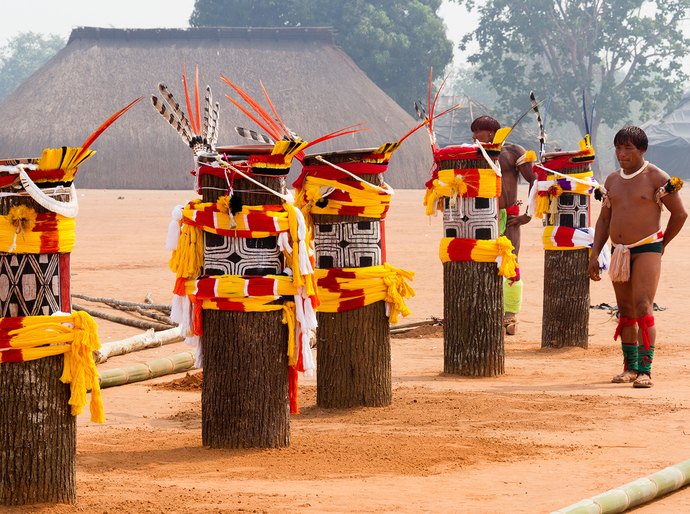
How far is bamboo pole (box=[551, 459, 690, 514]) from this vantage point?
476 centimetres

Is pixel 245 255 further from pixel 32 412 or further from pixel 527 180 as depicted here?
pixel 527 180

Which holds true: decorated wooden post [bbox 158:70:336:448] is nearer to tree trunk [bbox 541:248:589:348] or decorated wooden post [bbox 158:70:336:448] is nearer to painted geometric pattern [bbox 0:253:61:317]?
painted geometric pattern [bbox 0:253:61:317]

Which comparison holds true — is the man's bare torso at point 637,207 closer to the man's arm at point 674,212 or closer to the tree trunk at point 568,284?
the man's arm at point 674,212

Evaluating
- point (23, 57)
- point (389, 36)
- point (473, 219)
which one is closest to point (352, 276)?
point (473, 219)

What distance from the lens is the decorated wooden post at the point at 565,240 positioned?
33.6 ft

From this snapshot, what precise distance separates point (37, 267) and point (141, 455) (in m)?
1.51

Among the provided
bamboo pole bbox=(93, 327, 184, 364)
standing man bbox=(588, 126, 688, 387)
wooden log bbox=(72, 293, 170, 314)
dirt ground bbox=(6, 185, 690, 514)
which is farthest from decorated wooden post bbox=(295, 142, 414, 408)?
wooden log bbox=(72, 293, 170, 314)

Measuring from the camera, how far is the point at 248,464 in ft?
19.2

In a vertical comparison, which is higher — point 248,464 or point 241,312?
point 241,312

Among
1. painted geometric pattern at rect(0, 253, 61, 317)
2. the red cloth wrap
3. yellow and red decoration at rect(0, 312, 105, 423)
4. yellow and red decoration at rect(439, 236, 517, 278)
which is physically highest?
the red cloth wrap

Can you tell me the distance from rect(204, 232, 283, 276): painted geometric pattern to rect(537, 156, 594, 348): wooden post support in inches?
182

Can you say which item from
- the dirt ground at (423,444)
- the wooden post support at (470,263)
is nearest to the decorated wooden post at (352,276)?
the dirt ground at (423,444)

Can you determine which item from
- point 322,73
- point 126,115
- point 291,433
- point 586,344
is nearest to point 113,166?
point 126,115

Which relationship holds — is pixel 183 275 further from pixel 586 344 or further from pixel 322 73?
pixel 322 73
